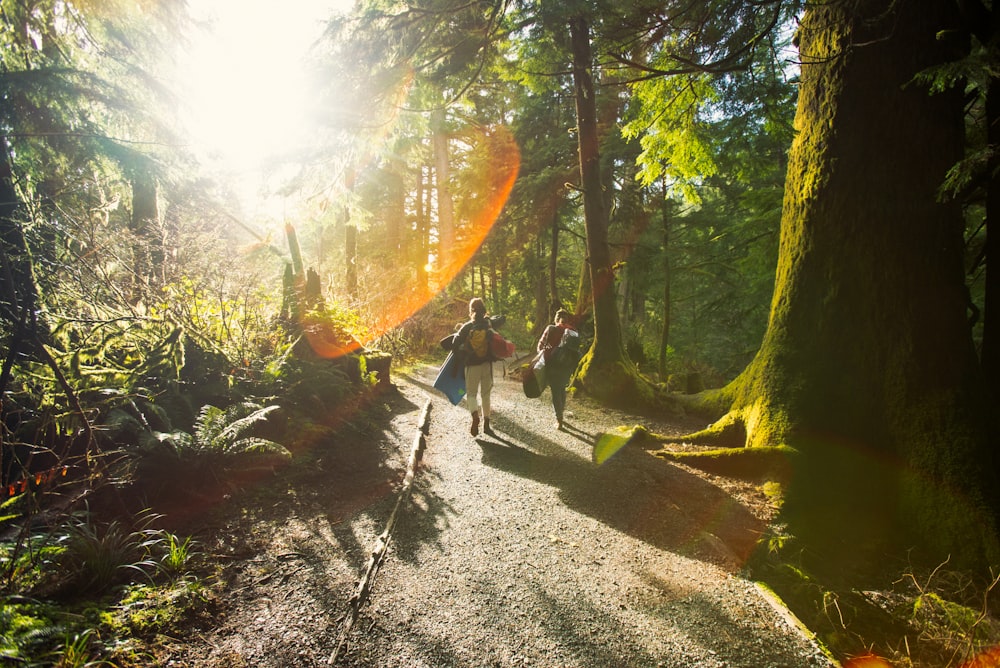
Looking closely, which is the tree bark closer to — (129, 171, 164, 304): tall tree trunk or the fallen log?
(129, 171, 164, 304): tall tree trunk

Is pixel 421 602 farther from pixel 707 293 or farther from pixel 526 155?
pixel 707 293

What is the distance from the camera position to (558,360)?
308 inches

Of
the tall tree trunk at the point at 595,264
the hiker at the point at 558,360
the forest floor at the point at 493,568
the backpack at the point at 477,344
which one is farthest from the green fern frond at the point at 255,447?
the tall tree trunk at the point at 595,264

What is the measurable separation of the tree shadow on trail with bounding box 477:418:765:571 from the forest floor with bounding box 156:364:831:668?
2 centimetres

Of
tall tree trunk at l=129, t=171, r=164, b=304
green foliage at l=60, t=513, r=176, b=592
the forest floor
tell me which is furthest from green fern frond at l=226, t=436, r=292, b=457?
tall tree trunk at l=129, t=171, r=164, b=304

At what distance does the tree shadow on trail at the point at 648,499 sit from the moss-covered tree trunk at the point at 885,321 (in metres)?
0.63

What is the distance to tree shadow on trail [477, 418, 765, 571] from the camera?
4145mm

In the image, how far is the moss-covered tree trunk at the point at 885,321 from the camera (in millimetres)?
3943

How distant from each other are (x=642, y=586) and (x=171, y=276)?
7.36 m

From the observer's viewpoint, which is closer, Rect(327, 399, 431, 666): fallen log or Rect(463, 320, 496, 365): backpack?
Rect(327, 399, 431, 666): fallen log

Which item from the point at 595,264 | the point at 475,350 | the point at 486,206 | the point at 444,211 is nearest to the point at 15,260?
the point at 475,350

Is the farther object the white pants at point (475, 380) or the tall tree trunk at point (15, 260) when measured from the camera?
the white pants at point (475, 380)

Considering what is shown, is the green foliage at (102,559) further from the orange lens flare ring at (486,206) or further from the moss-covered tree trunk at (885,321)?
the orange lens flare ring at (486,206)

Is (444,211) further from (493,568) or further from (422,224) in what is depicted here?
(493,568)
